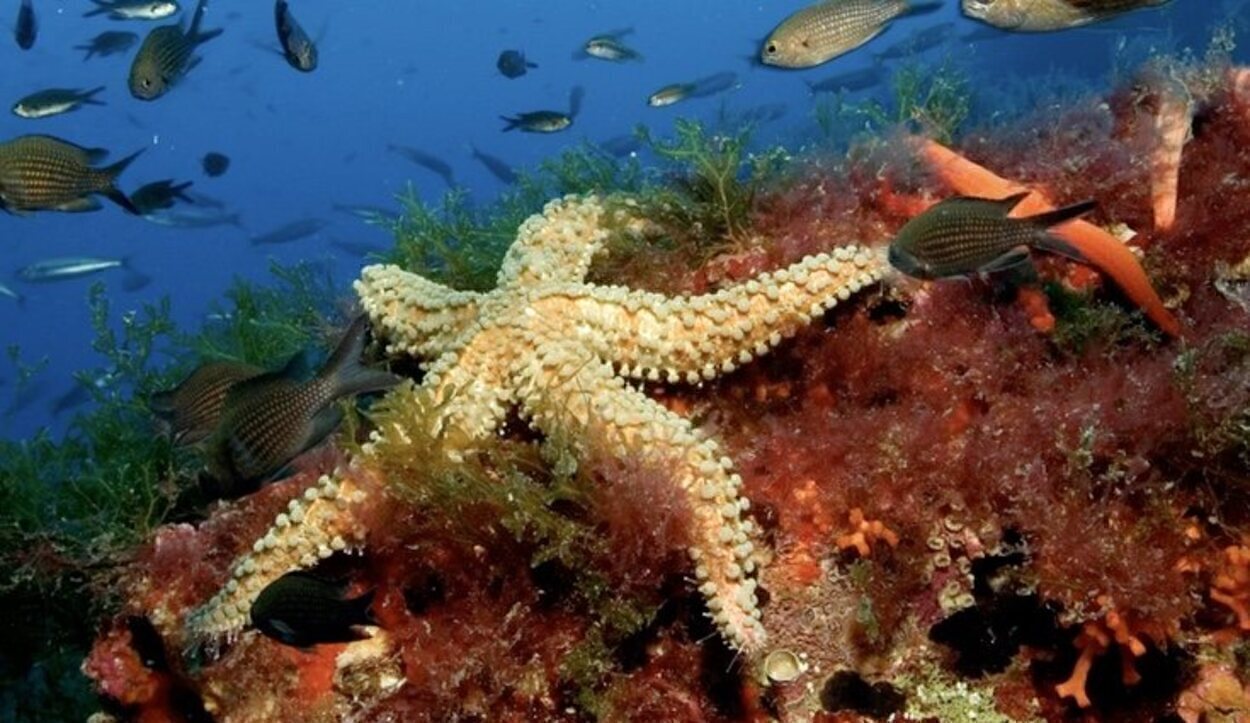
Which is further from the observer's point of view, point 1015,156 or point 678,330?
point 1015,156

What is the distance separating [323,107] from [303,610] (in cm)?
17506

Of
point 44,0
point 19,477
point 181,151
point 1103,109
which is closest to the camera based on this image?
point 1103,109

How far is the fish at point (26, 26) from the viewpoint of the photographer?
10906 millimetres

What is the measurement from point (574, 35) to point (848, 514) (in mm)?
174539

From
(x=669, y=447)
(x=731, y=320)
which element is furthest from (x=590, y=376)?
(x=731, y=320)

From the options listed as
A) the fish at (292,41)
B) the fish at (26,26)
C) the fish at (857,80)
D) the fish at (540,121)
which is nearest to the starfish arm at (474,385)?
the fish at (292,41)

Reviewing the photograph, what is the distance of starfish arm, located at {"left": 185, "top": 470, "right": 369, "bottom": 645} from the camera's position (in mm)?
3797

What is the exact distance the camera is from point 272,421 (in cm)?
365

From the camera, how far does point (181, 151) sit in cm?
15175

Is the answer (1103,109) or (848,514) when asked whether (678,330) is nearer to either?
(848,514)

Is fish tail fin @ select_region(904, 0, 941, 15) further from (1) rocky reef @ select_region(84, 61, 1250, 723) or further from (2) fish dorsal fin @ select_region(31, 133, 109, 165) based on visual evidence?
(2) fish dorsal fin @ select_region(31, 133, 109, 165)

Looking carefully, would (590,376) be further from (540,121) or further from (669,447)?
(540,121)

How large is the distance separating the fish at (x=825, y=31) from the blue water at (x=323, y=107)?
4089 inches

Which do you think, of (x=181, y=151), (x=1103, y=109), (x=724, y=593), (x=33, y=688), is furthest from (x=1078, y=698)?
(x=181, y=151)
